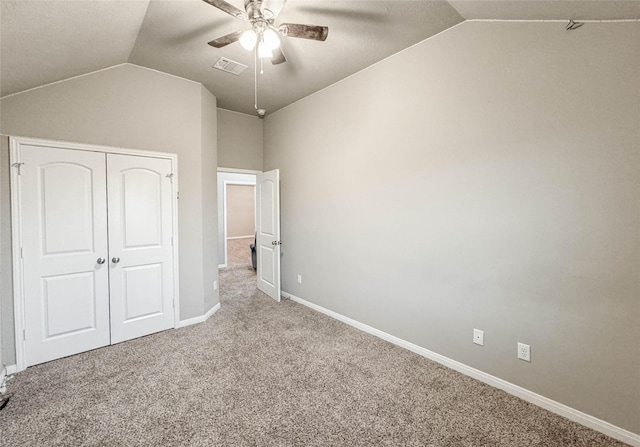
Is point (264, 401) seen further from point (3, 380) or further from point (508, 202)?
point (508, 202)

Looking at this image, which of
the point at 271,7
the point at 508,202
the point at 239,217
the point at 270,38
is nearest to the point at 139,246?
the point at 270,38

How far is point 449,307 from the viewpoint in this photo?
2.54 meters

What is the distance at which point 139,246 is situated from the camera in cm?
310

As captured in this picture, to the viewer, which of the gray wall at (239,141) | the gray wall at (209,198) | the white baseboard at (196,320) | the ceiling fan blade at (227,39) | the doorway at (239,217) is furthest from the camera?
the doorway at (239,217)

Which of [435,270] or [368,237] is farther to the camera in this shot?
[368,237]

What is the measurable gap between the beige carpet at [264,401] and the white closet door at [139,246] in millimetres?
302

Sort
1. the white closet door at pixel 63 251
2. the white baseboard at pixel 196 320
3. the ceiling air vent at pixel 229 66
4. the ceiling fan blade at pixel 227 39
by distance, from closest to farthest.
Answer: the ceiling fan blade at pixel 227 39 → the white closet door at pixel 63 251 → the ceiling air vent at pixel 229 66 → the white baseboard at pixel 196 320

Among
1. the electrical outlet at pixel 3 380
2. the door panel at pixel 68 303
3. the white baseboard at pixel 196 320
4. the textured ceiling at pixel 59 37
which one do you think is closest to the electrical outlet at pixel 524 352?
the white baseboard at pixel 196 320

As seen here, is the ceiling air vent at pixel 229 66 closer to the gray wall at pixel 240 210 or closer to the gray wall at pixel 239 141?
the gray wall at pixel 239 141

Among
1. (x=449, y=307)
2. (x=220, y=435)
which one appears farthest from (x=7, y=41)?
(x=449, y=307)

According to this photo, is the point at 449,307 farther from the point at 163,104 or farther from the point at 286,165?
the point at 163,104

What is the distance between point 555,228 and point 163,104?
13.2ft

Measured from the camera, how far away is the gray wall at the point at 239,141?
14.4 ft

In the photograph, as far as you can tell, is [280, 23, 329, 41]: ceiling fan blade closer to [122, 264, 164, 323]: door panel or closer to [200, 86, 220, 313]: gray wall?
[200, 86, 220, 313]: gray wall
